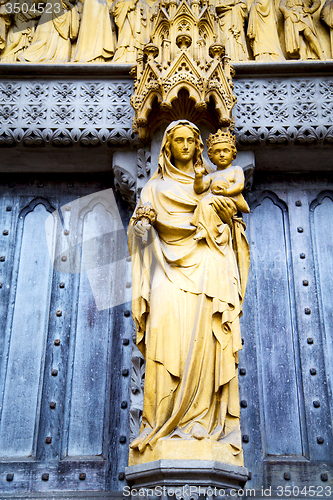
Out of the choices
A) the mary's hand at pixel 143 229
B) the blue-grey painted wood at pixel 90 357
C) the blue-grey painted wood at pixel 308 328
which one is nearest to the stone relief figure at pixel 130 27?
the blue-grey painted wood at pixel 90 357

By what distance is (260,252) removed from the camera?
5.73 m

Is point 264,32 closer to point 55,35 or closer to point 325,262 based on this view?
point 55,35

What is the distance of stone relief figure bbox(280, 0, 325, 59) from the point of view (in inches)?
235

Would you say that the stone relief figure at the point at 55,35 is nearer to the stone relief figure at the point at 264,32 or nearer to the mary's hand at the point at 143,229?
the stone relief figure at the point at 264,32

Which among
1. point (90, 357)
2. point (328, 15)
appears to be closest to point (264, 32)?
point (328, 15)

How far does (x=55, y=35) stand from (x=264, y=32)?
2165 millimetres

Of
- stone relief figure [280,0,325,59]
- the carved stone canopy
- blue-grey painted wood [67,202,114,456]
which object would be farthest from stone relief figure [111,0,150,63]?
blue-grey painted wood [67,202,114,456]

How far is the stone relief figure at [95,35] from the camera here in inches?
234

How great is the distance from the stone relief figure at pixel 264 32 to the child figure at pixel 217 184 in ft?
5.14

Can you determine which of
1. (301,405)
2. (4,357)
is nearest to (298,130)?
(301,405)

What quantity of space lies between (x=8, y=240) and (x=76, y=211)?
2.39ft

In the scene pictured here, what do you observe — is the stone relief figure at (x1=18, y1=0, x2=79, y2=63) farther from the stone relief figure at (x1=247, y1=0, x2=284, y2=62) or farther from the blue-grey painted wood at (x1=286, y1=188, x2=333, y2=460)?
the blue-grey painted wood at (x1=286, y1=188, x2=333, y2=460)

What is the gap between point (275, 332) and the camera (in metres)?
5.40

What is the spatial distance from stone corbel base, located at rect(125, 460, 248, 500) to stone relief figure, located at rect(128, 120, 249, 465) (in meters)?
0.08
